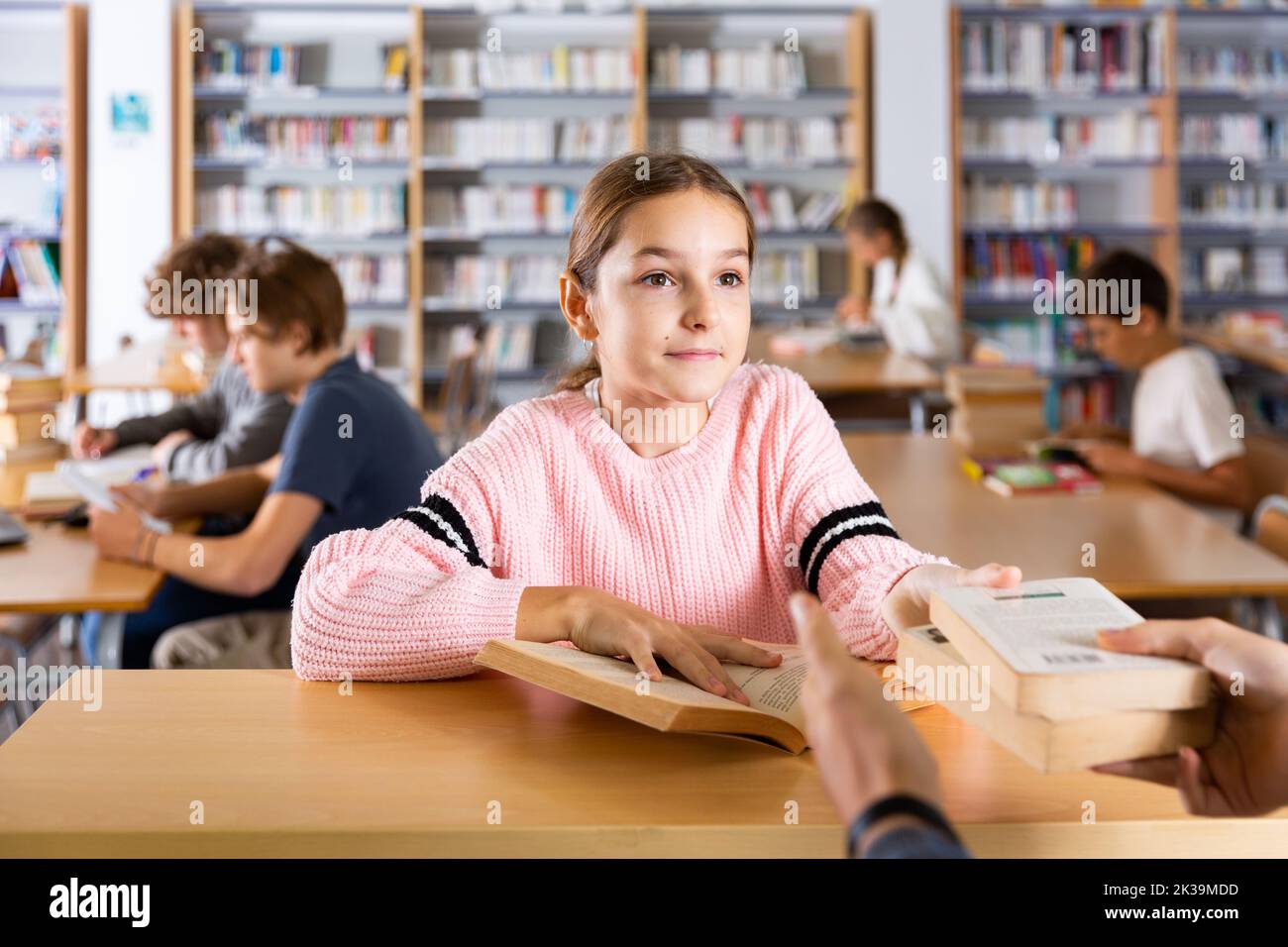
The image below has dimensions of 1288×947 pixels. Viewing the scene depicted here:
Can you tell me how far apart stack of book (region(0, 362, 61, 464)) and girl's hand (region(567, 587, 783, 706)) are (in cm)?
226

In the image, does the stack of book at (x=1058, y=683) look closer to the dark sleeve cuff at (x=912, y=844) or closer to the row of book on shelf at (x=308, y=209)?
the dark sleeve cuff at (x=912, y=844)

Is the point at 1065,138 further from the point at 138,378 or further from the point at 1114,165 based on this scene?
the point at 138,378

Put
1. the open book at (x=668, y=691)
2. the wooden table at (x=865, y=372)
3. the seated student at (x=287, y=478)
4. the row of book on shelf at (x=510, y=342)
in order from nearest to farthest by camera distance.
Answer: the open book at (x=668, y=691) < the seated student at (x=287, y=478) < the wooden table at (x=865, y=372) < the row of book on shelf at (x=510, y=342)

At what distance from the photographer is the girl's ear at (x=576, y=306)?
1604 millimetres

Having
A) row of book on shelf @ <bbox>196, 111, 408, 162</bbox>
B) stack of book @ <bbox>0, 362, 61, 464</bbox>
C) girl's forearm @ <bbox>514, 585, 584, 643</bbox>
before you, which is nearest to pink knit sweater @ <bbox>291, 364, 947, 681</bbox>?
girl's forearm @ <bbox>514, 585, 584, 643</bbox>

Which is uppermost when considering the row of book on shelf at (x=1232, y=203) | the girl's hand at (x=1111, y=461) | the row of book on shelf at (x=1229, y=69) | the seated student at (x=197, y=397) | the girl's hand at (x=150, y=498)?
the row of book on shelf at (x=1229, y=69)

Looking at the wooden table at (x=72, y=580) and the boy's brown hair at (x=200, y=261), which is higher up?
the boy's brown hair at (x=200, y=261)

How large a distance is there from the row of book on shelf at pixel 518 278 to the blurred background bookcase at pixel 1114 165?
81cm

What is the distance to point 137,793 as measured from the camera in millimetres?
1014

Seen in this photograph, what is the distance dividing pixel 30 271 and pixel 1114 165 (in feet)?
18.2

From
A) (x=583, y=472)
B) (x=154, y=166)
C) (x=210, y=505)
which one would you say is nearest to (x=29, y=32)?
(x=154, y=166)

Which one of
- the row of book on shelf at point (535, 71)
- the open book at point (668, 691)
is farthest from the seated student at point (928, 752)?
the row of book on shelf at point (535, 71)
